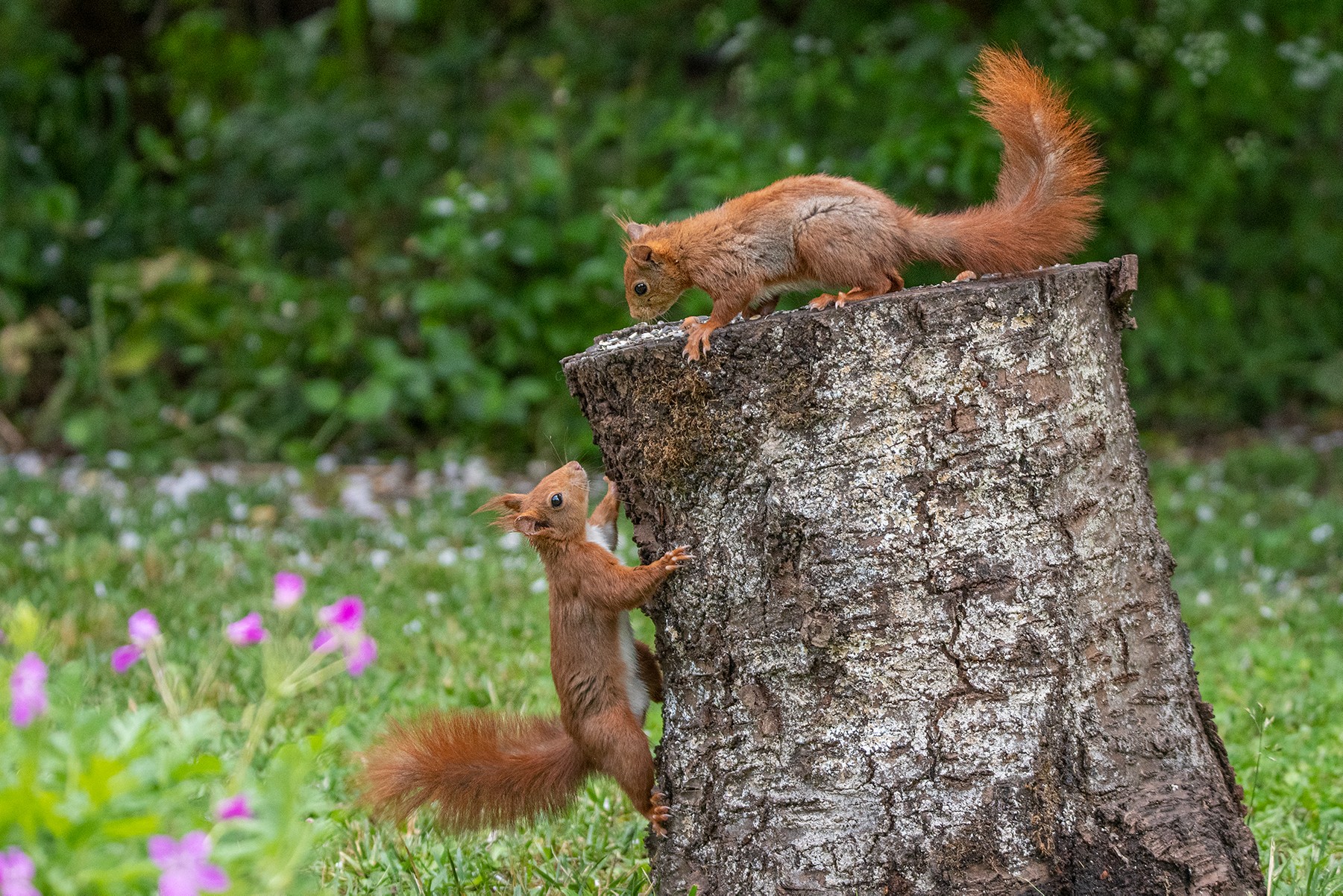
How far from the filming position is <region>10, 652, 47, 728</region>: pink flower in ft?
3.45

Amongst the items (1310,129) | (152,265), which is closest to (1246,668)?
(1310,129)

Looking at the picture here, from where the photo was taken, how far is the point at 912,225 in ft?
6.72

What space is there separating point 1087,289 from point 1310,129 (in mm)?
5978

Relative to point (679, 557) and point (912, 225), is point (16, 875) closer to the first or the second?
point (679, 557)

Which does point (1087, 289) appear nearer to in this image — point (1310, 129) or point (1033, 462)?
point (1033, 462)

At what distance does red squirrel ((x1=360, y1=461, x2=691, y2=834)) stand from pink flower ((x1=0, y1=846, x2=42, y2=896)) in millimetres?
1072

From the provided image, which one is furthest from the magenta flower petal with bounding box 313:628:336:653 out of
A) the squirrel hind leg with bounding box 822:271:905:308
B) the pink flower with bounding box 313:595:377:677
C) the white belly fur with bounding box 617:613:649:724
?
the squirrel hind leg with bounding box 822:271:905:308

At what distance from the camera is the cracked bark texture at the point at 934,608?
184 centimetres

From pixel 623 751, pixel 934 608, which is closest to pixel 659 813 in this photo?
pixel 623 751

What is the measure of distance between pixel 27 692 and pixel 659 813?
113 cm

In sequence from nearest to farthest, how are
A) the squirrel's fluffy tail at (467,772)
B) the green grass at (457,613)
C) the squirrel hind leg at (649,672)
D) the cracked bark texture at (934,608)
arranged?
the cracked bark texture at (934,608) < the squirrel's fluffy tail at (467,772) < the squirrel hind leg at (649,672) < the green grass at (457,613)

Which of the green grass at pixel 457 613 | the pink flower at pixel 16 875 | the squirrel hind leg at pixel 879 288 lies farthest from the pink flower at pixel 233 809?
the squirrel hind leg at pixel 879 288

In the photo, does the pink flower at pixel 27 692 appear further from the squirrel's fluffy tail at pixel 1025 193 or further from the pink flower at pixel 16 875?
the squirrel's fluffy tail at pixel 1025 193

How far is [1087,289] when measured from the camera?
1.94 m
